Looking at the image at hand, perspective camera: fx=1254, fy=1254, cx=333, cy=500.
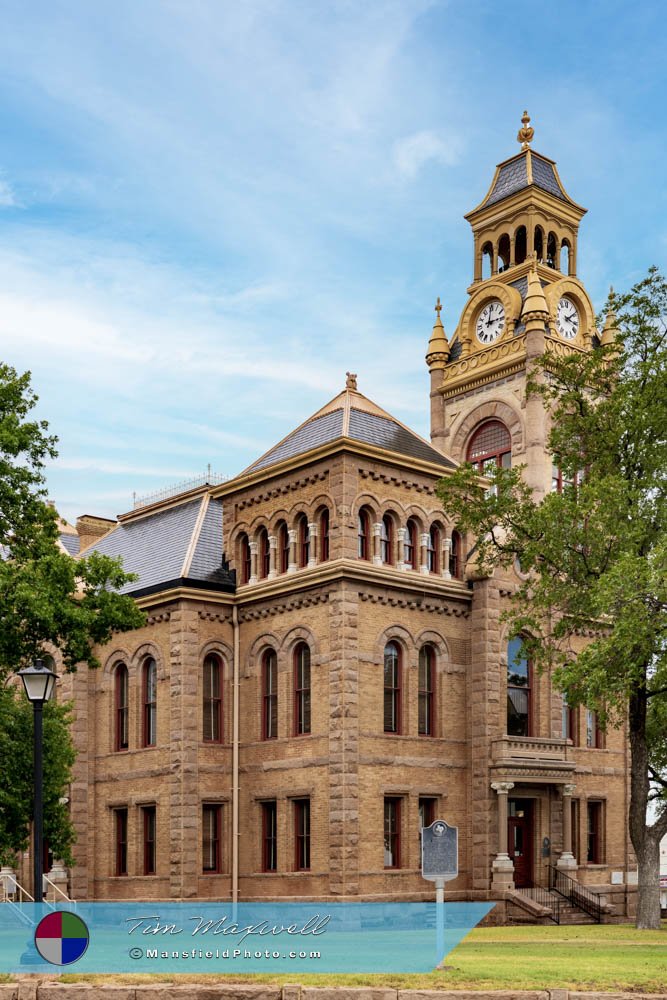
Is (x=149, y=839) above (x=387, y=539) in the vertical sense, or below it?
below

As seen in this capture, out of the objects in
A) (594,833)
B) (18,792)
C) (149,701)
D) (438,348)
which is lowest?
(594,833)

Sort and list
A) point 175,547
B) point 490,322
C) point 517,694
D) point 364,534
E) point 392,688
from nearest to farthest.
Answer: point 392,688 → point 364,534 → point 517,694 → point 175,547 → point 490,322

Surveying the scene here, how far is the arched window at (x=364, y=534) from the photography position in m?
36.0

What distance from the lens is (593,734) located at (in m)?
42.1

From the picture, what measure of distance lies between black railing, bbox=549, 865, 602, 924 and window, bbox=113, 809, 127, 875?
43.8 ft

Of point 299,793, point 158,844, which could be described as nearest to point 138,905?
point 158,844

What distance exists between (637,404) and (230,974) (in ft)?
59.6

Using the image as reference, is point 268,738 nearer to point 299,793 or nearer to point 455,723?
point 299,793

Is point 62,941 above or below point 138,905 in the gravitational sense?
above

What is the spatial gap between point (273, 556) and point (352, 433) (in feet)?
14.6

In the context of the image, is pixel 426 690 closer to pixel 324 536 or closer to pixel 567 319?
pixel 324 536

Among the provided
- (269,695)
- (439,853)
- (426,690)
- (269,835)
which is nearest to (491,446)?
(426,690)

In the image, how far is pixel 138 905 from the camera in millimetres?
34969

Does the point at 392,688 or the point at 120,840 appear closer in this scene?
the point at 392,688
